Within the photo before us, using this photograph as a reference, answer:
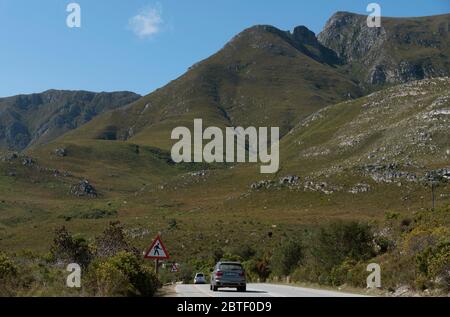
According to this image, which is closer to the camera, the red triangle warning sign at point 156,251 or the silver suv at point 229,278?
the red triangle warning sign at point 156,251

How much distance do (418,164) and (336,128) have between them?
50118 mm

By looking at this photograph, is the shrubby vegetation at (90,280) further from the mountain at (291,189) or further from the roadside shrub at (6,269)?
the mountain at (291,189)

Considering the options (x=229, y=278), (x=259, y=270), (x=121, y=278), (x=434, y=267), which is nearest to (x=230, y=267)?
(x=229, y=278)

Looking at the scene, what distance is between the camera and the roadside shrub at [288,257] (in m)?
Result: 48.2

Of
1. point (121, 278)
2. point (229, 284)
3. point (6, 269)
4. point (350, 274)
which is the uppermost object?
point (6, 269)

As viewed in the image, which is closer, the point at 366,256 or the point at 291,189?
the point at 366,256

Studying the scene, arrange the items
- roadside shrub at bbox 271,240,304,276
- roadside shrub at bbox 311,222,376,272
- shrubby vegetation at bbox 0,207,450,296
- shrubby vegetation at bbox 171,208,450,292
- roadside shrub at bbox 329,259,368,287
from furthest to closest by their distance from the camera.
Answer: roadside shrub at bbox 271,240,304,276, roadside shrub at bbox 311,222,376,272, roadside shrub at bbox 329,259,368,287, shrubby vegetation at bbox 171,208,450,292, shrubby vegetation at bbox 0,207,450,296

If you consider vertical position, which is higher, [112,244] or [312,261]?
[112,244]

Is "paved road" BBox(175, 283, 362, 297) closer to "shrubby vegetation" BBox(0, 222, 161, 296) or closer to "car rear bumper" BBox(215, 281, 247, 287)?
"car rear bumper" BBox(215, 281, 247, 287)

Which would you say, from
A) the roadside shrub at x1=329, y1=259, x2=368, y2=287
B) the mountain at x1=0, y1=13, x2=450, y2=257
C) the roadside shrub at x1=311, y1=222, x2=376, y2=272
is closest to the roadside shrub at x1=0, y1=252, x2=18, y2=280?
the roadside shrub at x1=329, y1=259, x2=368, y2=287

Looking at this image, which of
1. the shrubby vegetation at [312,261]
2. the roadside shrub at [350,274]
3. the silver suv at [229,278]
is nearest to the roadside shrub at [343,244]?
the shrubby vegetation at [312,261]

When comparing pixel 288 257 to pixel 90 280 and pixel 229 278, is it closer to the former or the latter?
pixel 229 278

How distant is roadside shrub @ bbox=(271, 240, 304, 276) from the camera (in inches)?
1896

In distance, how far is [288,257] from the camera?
48.8m
